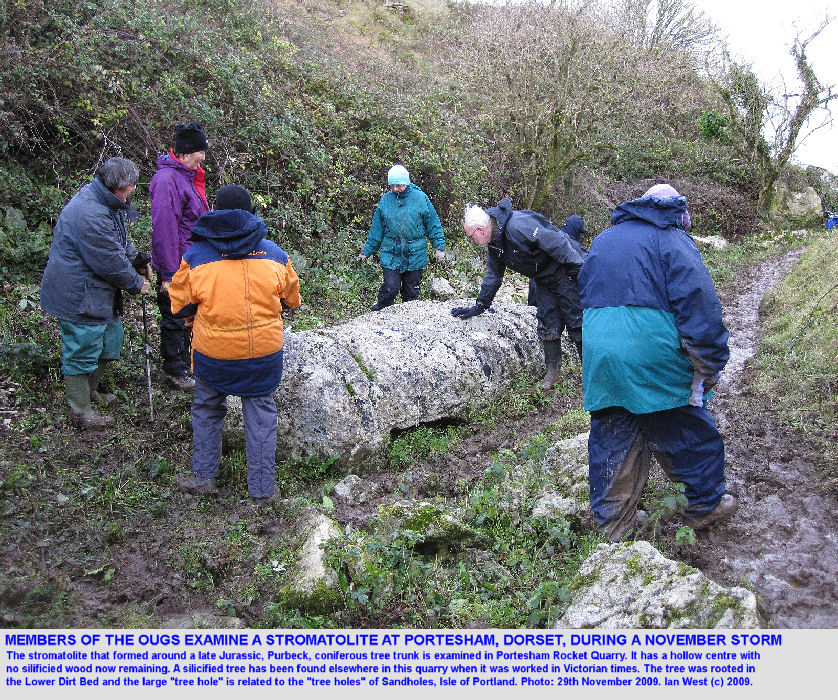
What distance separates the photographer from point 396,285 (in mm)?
6969

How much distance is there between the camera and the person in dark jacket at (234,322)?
146 inches

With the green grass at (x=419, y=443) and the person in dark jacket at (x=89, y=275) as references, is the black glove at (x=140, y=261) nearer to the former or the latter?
the person in dark jacket at (x=89, y=275)

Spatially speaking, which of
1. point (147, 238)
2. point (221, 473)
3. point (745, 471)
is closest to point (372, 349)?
point (221, 473)

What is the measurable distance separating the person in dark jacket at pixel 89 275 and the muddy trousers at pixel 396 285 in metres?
2.85

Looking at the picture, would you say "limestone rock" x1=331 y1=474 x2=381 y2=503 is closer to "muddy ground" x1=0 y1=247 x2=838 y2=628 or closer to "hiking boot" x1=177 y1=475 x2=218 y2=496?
"muddy ground" x1=0 y1=247 x2=838 y2=628

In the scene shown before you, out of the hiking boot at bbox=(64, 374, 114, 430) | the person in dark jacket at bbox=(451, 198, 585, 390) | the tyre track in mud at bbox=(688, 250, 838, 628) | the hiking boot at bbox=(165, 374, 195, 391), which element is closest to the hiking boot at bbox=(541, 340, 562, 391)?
the person in dark jacket at bbox=(451, 198, 585, 390)

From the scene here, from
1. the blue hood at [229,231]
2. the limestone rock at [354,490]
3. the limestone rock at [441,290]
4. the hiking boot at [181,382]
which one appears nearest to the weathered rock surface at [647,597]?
the limestone rock at [354,490]

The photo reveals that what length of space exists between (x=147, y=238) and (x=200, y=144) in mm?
2332

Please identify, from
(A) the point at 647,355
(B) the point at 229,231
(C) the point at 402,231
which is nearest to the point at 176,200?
(B) the point at 229,231

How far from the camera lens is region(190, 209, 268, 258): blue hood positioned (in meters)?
3.68

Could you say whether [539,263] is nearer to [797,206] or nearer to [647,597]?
[647,597]

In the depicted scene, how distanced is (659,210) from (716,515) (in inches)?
72.5

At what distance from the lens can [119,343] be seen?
15.8 feet
